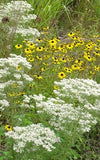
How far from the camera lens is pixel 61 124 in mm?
2811

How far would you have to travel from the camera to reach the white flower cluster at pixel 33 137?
94.7 inches

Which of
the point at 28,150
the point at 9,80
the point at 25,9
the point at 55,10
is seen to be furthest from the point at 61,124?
the point at 55,10

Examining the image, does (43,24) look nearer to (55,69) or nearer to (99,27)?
(99,27)

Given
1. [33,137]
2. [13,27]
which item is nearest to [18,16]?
[13,27]

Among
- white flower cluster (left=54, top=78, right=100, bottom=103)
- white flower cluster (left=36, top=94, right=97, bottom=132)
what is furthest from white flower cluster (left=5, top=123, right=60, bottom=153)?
white flower cluster (left=54, top=78, right=100, bottom=103)

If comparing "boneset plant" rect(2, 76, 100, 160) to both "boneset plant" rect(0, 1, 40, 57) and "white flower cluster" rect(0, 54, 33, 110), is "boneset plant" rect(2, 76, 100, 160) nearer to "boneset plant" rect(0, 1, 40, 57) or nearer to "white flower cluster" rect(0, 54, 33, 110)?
"white flower cluster" rect(0, 54, 33, 110)

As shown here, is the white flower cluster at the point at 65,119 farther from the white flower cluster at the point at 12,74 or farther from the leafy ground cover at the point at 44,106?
the white flower cluster at the point at 12,74

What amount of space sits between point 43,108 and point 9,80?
0.66 metres

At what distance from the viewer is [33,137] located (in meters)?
2.46

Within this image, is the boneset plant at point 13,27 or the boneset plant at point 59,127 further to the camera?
the boneset plant at point 13,27

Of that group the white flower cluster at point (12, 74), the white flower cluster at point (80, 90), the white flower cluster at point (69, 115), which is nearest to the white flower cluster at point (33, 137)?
the white flower cluster at point (69, 115)

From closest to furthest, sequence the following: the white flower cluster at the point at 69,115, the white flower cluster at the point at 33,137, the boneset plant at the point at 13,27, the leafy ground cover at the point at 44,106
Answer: the white flower cluster at the point at 33,137, the leafy ground cover at the point at 44,106, the white flower cluster at the point at 69,115, the boneset plant at the point at 13,27

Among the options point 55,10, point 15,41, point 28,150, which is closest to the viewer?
point 28,150

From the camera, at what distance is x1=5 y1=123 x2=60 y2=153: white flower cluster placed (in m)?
2.41
